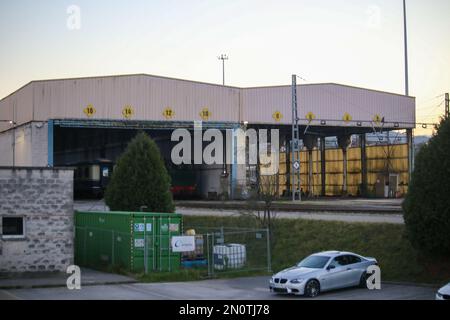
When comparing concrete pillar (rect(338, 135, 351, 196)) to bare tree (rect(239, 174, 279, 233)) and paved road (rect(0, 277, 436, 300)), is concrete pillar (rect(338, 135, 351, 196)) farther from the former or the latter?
paved road (rect(0, 277, 436, 300))

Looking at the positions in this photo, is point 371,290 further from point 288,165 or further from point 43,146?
point 288,165

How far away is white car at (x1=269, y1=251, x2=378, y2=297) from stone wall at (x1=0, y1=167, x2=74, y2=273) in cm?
893

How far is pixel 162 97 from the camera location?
56.0 m

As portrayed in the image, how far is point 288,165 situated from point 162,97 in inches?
1046

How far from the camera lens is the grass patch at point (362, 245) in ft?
73.2

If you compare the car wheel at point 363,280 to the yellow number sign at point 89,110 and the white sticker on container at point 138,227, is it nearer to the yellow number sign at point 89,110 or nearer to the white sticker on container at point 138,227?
the white sticker on container at point 138,227

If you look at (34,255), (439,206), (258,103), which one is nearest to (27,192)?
(34,255)

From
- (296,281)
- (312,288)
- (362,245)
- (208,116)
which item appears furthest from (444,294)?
(208,116)

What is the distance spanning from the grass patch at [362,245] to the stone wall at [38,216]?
8.58 metres

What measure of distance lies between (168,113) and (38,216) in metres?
31.4

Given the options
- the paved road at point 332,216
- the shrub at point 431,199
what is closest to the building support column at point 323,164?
the paved road at point 332,216

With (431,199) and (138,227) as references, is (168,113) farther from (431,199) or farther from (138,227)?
(431,199)

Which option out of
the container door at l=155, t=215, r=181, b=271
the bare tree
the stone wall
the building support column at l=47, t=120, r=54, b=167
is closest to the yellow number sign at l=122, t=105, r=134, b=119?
the building support column at l=47, t=120, r=54, b=167
